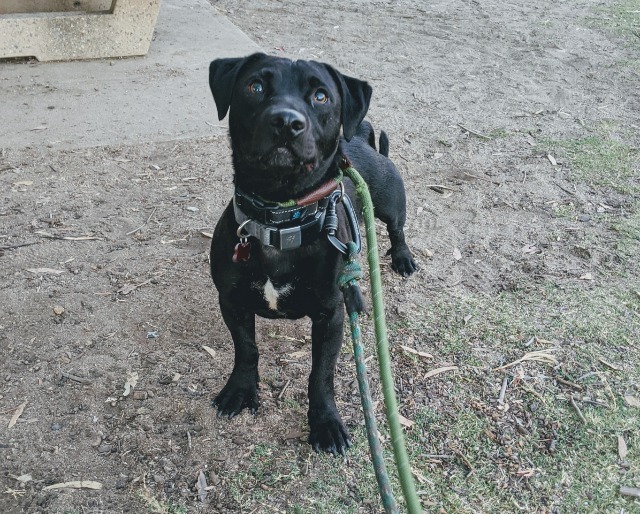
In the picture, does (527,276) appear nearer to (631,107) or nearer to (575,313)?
(575,313)

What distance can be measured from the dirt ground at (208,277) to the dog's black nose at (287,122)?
4.53ft

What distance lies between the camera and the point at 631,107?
6859mm

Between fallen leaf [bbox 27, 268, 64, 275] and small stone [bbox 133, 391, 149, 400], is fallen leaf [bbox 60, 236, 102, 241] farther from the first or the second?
small stone [bbox 133, 391, 149, 400]

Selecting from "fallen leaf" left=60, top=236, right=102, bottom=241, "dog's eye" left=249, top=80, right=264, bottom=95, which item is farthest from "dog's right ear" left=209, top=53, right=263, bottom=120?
"fallen leaf" left=60, top=236, right=102, bottom=241

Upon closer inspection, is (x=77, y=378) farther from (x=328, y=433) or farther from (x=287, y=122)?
(x=287, y=122)

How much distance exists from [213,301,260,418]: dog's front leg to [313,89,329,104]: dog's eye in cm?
98

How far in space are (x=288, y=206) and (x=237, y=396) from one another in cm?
99

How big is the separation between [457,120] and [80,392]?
14.7 feet

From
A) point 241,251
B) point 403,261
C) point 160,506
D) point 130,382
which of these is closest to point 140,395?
point 130,382

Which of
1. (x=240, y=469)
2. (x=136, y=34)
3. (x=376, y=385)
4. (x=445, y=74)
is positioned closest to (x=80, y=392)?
(x=240, y=469)

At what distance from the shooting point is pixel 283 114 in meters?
2.41

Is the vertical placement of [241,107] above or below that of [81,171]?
above

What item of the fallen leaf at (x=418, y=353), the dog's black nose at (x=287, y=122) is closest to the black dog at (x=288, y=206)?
the dog's black nose at (x=287, y=122)

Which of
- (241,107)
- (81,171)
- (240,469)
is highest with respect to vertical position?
(241,107)
